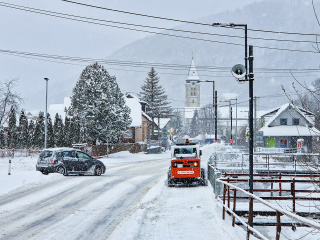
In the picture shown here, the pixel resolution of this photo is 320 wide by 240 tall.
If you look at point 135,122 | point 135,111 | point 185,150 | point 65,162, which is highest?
point 135,111

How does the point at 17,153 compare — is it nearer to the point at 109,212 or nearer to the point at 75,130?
the point at 75,130

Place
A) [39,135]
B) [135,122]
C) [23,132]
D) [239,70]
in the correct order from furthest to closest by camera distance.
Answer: [135,122], [39,135], [23,132], [239,70]

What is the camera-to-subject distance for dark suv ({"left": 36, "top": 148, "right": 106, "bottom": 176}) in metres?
22.1

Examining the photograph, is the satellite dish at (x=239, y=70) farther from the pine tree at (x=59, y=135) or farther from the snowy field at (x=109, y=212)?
the pine tree at (x=59, y=135)

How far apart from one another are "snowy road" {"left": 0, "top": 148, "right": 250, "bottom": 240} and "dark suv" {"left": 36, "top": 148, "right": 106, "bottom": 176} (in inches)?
135

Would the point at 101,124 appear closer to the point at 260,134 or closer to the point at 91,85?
the point at 91,85

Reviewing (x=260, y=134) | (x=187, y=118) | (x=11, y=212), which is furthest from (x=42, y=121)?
(x=187, y=118)

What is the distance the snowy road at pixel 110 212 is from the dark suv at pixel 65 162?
3.43 metres

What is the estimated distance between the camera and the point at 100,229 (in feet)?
31.7

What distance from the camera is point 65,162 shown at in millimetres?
22359

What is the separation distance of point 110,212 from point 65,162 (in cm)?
1119

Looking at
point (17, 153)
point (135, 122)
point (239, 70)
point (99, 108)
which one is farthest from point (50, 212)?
point (135, 122)

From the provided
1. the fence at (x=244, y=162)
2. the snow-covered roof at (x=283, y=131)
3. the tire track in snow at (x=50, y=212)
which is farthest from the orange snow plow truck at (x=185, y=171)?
the snow-covered roof at (x=283, y=131)

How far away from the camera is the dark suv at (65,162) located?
22.1 metres
